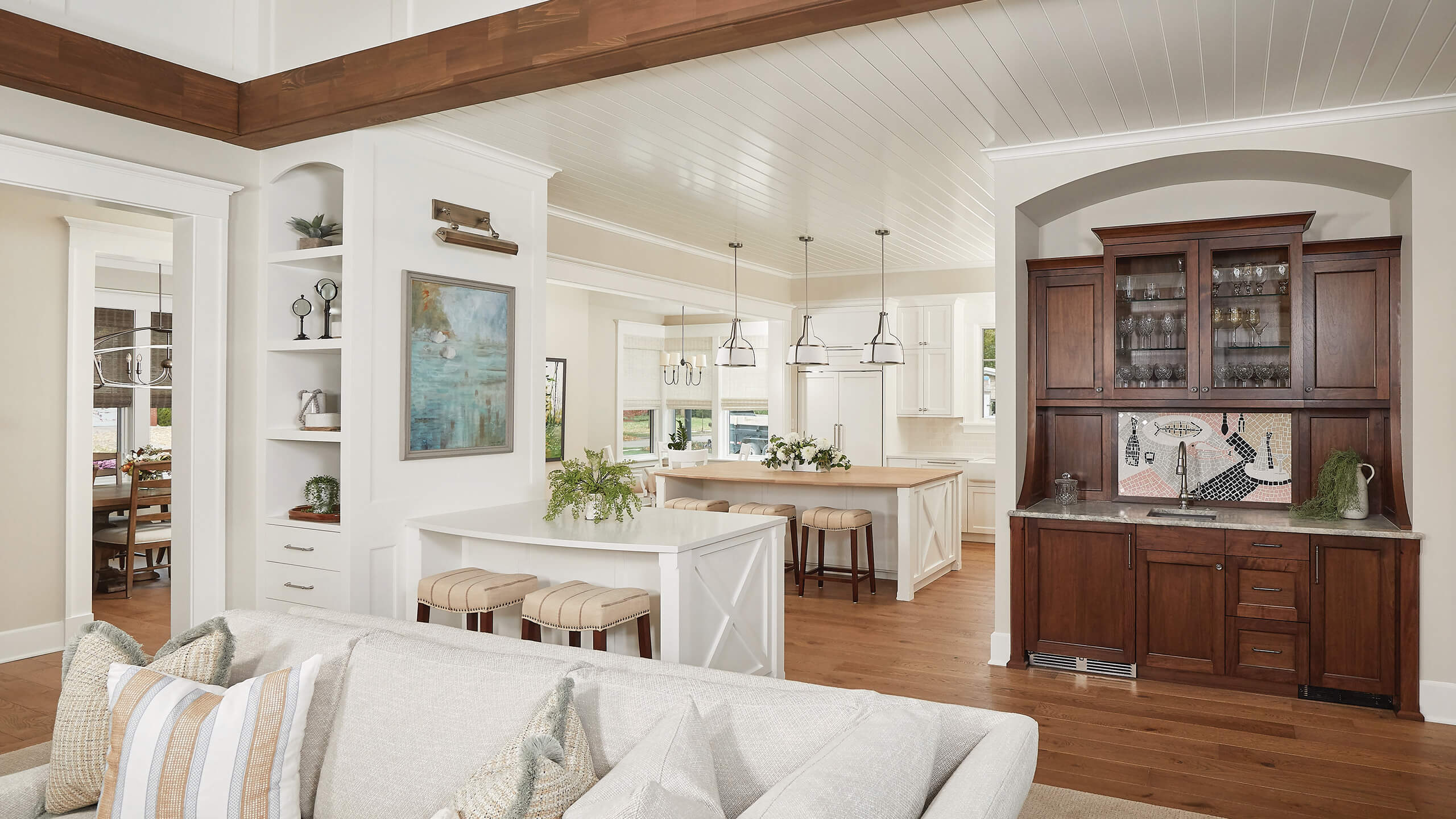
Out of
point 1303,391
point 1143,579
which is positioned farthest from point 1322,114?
point 1143,579

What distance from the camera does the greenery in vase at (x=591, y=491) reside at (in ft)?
12.8

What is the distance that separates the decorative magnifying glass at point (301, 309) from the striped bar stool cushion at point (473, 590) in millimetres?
1287

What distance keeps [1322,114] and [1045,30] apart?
172 cm

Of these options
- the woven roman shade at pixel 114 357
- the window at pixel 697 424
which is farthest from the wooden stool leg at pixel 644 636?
the window at pixel 697 424

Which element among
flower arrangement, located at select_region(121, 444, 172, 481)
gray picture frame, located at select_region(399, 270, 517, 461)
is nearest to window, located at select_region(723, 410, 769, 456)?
flower arrangement, located at select_region(121, 444, 172, 481)

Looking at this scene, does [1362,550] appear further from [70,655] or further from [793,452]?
[70,655]

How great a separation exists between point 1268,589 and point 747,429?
705 cm

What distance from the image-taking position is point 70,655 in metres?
2.02

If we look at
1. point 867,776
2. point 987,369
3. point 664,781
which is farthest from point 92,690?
point 987,369

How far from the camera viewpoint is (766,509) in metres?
6.39

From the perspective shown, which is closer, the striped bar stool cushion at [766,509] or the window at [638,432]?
the striped bar stool cushion at [766,509]

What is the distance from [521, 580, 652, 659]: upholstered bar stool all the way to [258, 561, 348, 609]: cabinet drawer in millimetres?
867

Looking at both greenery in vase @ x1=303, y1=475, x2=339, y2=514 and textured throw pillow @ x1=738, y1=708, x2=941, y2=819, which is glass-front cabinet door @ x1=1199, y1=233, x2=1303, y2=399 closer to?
textured throw pillow @ x1=738, y1=708, x2=941, y2=819

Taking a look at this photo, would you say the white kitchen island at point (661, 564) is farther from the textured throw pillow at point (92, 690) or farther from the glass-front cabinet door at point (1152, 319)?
the glass-front cabinet door at point (1152, 319)
